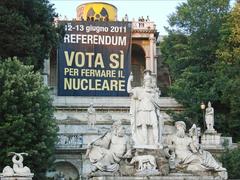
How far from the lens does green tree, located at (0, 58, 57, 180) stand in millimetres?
24516

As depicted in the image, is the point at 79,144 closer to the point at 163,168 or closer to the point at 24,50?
the point at 24,50

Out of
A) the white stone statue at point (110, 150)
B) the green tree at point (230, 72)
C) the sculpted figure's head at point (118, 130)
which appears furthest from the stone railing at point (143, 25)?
the white stone statue at point (110, 150)

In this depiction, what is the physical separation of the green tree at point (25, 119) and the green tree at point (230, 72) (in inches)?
529

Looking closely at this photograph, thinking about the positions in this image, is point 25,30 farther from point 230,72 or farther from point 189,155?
point 230,72

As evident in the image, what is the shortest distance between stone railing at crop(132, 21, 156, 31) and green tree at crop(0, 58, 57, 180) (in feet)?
85.4

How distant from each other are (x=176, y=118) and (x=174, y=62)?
7477mm

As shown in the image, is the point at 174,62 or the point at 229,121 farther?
the point at 174,62

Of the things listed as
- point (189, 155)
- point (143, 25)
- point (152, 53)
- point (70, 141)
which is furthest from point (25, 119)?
point (143, 25)

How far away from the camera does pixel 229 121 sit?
37.0 m

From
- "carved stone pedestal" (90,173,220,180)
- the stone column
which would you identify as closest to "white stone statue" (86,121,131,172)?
"carved stone pedestal" (90,173,220,180)

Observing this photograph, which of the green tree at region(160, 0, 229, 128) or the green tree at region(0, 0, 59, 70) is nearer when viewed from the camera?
the green tree at region(0, 0, 59, 70)

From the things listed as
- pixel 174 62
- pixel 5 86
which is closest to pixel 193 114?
pixel 174 62

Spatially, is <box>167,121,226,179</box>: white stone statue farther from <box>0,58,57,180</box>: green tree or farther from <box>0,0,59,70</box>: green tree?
<box>0,0,59,70</box>: green tree

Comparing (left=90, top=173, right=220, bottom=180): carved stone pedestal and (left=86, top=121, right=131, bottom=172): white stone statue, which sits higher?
(left=86, top=121, right=131, bottom=172): white stone statue
